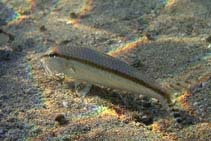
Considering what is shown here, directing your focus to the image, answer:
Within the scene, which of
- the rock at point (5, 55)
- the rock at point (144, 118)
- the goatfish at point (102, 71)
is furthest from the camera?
the rock at point (5, 55)

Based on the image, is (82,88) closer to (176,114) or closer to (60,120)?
(60,120)

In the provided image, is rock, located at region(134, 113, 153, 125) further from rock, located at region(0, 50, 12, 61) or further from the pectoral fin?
rock, located at region(0, 50, 12, 61)

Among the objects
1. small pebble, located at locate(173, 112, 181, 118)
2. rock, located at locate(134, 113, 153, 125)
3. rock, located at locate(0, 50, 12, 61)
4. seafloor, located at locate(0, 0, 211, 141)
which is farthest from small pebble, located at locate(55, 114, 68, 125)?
rock, located at locate(0, 50, 12, 61)

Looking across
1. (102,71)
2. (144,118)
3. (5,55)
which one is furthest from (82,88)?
(5,55)

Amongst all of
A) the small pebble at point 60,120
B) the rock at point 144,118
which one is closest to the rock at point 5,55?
the small pebble at point 60,120

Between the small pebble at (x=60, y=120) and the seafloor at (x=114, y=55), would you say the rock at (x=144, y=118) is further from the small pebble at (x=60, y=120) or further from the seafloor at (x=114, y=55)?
the small pebble at (x=60, y=120)

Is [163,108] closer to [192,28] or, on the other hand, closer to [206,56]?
[206,56]
